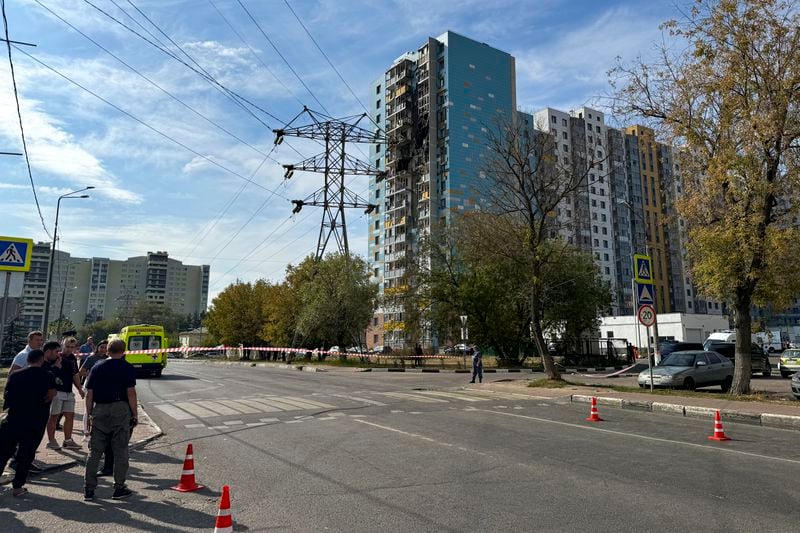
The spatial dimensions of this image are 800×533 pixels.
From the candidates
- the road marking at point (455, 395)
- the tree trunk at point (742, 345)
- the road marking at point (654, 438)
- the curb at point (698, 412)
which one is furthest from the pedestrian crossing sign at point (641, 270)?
the road marking at point (654, 438)

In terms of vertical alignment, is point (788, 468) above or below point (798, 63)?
below

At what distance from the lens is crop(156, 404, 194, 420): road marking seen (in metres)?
12.6

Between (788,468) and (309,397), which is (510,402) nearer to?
(309,397)

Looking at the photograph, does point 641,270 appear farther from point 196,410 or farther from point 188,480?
point 188,480

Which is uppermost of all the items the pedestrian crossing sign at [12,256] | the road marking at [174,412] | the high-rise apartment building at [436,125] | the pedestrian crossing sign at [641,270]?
the high-rise apartment building at [436,125]

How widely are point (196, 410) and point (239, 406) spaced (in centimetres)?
115

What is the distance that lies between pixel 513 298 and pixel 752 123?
26.8 metres

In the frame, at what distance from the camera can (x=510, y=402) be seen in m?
16.5

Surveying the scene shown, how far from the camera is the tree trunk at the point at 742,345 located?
15930 millimetres

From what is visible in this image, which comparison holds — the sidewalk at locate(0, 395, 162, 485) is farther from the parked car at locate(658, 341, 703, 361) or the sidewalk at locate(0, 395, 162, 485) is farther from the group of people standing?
the parked car at locate(658, 341, 703, 361)

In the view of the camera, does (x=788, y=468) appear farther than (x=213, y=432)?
No

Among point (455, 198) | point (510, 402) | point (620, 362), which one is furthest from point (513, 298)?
point (455, 198)

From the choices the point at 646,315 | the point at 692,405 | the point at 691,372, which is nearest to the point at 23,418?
the point at 692,405

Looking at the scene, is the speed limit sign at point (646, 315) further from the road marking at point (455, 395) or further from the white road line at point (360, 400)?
the white road line at point (360, 400)
